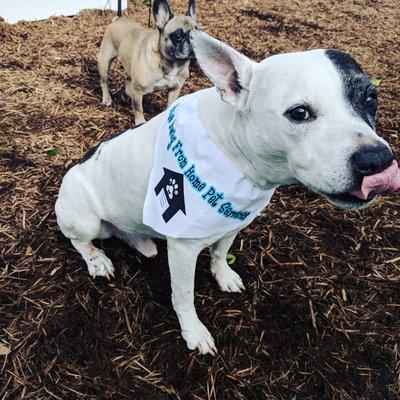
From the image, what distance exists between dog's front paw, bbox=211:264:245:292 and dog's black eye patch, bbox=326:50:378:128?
1601 mm

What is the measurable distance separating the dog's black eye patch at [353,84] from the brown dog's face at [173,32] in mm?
3175

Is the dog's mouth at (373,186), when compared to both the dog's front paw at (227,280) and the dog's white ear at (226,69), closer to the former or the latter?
the dog's white ear at (226,69)

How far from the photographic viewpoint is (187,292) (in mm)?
2711

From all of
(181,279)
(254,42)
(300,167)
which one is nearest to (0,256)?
(181,279)

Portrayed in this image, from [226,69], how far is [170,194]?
0.74 metres

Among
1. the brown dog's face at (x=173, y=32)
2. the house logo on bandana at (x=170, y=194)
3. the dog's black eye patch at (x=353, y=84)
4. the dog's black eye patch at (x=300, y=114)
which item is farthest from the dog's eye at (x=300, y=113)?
the brown dog's face at (x=173, y=32)

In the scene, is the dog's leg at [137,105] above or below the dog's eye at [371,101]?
below

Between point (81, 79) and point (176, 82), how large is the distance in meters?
1.46

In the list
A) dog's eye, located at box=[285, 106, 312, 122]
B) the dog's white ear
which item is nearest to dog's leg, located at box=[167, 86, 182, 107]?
the dog's white ear

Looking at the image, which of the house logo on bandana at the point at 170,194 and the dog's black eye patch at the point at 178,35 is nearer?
the house logo on bandana at the point at 170,194

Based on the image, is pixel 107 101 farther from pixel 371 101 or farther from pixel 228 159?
pixel 371 101

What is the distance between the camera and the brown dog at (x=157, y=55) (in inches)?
196

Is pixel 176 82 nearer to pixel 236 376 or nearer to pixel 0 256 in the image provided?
pixel 0 256

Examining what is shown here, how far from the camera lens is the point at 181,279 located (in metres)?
2.63
